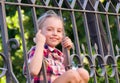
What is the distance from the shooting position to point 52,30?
357cm

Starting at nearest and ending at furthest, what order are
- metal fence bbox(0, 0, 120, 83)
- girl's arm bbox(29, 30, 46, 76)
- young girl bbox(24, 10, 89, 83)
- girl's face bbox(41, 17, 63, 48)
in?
1. metal fence bbox(0, 0, 120, 83)
2. girl's arm bbox(29, 30, 46, 76)
3. young girl bbox(24, 10, 89, 83)
4. girl's face bbox(41, 17, 63, 48)

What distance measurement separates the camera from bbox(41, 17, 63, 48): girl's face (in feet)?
11.6

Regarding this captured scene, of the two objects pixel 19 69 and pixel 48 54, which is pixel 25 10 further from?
pixel 48 54

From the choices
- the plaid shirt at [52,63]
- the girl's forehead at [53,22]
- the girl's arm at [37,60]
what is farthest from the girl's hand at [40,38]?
the girl's forehead at [53,22]

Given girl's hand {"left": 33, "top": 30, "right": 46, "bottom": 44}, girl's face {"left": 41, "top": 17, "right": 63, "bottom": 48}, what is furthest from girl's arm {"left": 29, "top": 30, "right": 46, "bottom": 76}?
girl's face {"left": 41, "top": 17, "right": 63, "bottom": 48}

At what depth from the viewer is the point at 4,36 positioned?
3117mm

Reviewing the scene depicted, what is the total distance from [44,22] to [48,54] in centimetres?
26

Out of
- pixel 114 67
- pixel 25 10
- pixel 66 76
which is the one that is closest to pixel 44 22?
pixel 66 76

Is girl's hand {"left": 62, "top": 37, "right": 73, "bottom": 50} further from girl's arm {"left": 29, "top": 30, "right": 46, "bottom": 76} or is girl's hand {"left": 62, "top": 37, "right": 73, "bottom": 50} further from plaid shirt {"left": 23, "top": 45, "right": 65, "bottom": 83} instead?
girl's arm {"left": 29, "top": 30, "right": 46, "bottom": 76}

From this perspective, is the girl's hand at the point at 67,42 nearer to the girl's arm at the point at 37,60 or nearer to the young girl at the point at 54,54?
the young girl at the point at 54,54

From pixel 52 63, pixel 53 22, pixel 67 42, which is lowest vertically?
pixel 52 63

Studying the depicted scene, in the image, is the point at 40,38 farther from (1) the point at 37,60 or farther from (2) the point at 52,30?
(2) the point at 52,30

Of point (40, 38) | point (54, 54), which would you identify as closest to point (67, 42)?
point (54, 54)

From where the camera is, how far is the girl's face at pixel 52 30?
3.55 m
